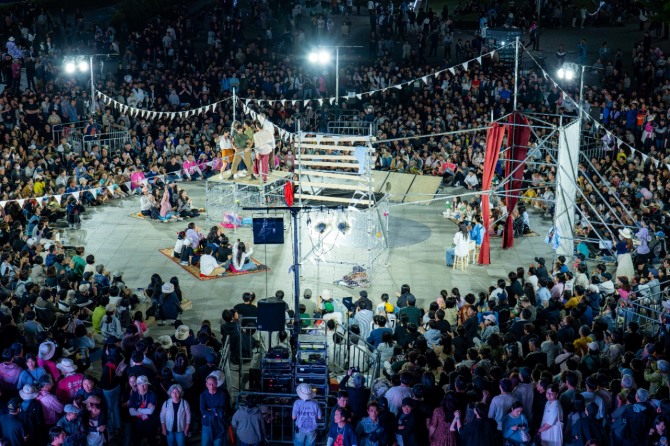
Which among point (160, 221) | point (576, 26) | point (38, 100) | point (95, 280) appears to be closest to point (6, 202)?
point (160, 221)

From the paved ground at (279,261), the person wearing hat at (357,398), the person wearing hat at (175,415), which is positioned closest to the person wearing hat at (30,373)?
the person wearing hat at (175,415)

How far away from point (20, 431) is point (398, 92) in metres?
23.2

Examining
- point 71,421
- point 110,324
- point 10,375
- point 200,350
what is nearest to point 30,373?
point 10,375

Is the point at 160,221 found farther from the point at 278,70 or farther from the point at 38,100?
the point at 278,70

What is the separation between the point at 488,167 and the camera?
798 inches

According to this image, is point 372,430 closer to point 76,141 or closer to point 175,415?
point 175,415

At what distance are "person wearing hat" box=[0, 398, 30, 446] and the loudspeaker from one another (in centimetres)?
356

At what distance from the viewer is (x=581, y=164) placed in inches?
1034

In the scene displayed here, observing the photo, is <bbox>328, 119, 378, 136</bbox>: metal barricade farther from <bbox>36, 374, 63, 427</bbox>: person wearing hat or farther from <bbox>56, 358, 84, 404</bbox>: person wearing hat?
<bbox>36, 374, 63, 427</bbox>: person wearing hat

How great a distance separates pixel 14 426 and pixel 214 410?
7.97 feet

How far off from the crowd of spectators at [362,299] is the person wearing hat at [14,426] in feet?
0.10

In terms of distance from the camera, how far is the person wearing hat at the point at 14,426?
36.6ft

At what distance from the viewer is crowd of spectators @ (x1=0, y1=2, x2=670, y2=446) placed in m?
11.2

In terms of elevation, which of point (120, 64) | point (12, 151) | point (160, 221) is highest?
point (120, 64)
